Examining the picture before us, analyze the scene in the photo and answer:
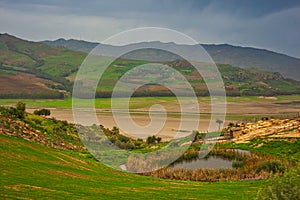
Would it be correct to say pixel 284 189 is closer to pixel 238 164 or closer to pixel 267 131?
pixel 238 164

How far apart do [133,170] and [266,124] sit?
3494 cm

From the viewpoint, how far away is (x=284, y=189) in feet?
51.2

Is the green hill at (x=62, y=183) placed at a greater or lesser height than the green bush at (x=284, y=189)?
lesser

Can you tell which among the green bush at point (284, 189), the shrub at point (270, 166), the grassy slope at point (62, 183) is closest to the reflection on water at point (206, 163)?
the shrub at point (270, 166)

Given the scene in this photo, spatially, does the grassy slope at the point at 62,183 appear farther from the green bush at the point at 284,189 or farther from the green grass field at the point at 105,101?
the green grass field at the point at 105,101

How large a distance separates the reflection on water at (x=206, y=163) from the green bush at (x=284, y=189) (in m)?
25.6

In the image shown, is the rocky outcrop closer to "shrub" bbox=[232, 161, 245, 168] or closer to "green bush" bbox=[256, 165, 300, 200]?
"shrub" bbox=[232, 161, 245, 168]

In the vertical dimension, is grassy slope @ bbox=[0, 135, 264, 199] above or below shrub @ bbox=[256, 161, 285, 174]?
above

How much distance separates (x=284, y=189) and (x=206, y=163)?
97.2 feet

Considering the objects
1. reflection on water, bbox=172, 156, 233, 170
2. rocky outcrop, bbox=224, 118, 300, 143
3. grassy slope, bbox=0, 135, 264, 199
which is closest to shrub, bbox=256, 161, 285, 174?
grassy slope, bbox=0, 135, 264, 199

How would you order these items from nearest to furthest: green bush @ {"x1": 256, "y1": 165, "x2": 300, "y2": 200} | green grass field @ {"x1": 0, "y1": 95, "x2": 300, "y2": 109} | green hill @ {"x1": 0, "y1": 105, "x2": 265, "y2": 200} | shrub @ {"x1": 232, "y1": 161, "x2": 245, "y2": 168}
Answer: green bush @ {"x1": 256, "y1": 165, "x2": 300, "y2": 200} → green hill @ {"x1": 0, "y1": 105, "x2": 265, "y2": 200} → shrub @ {"x1": 232, "y1": 161, "x2": 245, "y2": 168} → green grass field @ {"x1": 0, "y1": 95, "x2": 300, "y2": 109}

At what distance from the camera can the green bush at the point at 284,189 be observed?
604 inches

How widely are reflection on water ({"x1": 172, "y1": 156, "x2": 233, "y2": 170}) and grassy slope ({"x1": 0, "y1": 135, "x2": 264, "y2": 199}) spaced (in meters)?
11.7

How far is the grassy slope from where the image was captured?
773 inches
